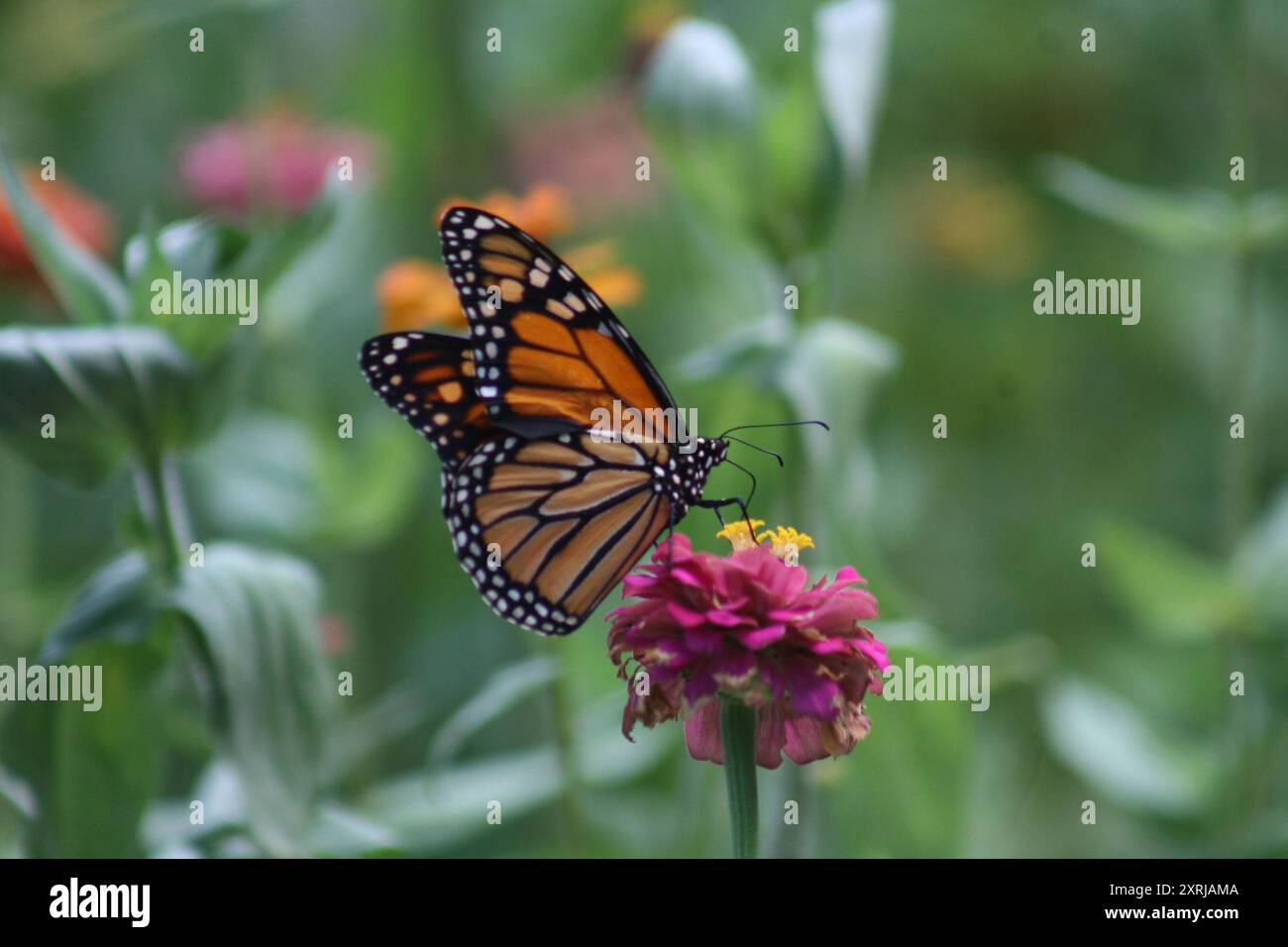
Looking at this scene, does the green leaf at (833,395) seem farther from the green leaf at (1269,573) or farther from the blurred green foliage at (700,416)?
the green leaf at (1269,573)

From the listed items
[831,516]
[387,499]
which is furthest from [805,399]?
[387,499]

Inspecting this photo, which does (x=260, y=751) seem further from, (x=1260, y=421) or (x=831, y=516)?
(x=1260, y=421)

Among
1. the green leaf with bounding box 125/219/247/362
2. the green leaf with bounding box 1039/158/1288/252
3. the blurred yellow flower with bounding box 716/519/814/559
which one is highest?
the green leaf with bounding box 1039/158/1288/252

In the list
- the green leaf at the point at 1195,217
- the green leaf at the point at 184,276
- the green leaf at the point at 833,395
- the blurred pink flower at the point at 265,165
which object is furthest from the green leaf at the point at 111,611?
the green leaf at the point at 1195,217

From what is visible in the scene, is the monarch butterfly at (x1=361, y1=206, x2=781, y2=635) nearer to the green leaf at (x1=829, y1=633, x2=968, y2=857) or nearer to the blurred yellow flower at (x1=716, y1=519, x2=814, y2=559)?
the blurred yellow flower at (x1=716, y1=519, x2=814, y2=559)

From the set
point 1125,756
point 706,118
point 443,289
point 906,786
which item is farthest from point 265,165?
point 1125,756

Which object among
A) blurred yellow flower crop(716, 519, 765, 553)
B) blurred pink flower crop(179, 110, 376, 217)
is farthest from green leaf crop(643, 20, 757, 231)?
blurred pink flower crop(179, 110, 376, 217)

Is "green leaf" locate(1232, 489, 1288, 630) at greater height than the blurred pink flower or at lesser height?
lesser
